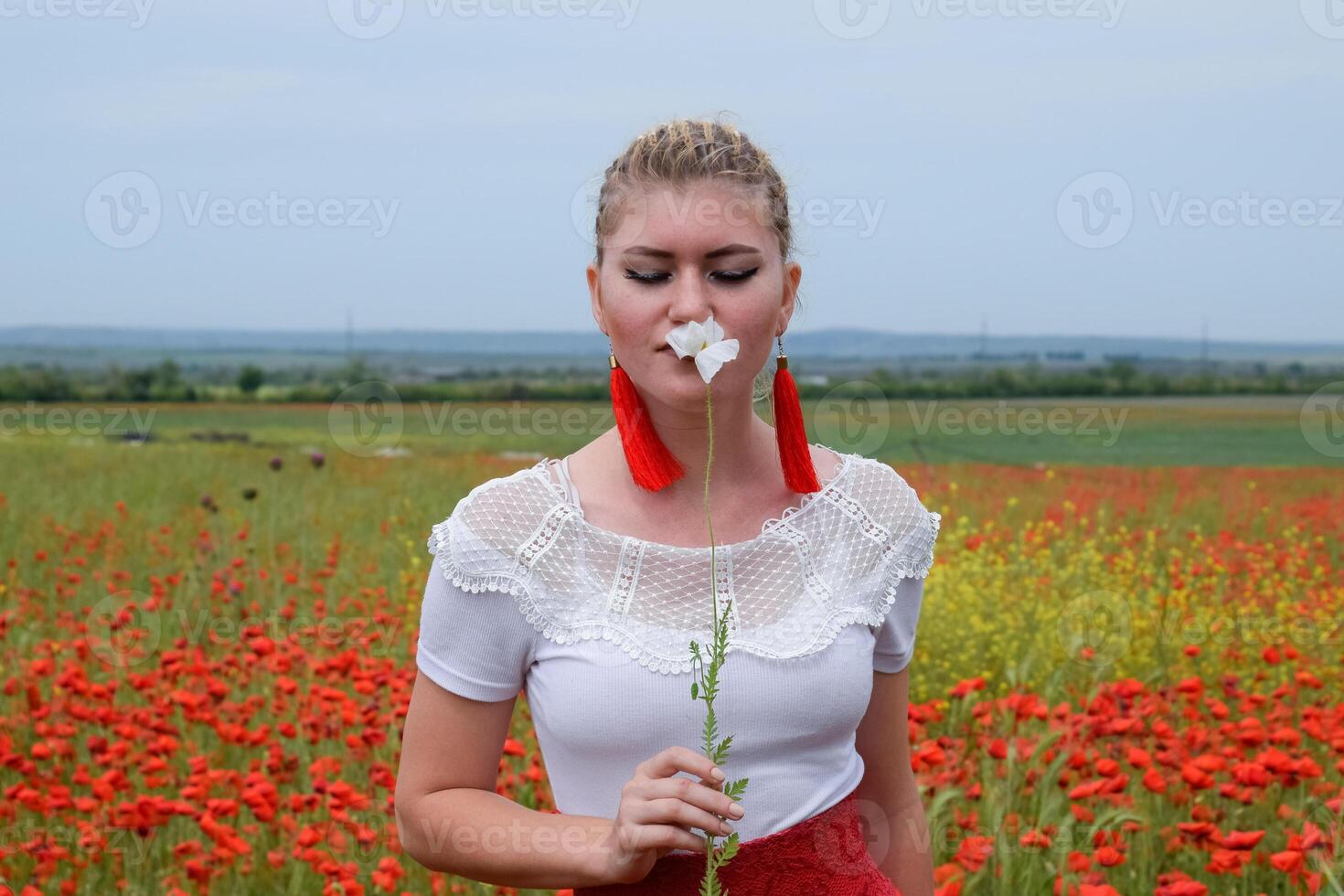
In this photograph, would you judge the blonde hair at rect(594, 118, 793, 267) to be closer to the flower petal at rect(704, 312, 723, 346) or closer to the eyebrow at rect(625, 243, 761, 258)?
the eyebrow at rect(625, 243, 761, 258)

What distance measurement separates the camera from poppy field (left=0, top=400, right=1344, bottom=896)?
3.28 meters

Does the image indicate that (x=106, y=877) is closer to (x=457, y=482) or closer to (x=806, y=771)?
(x=806, y=771)

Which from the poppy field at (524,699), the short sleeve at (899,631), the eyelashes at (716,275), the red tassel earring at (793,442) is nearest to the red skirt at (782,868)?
the short sleeve at (899,631)

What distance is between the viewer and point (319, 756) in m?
4.25

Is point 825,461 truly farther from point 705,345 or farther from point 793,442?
point 705,345

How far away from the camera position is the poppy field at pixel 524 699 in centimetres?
328

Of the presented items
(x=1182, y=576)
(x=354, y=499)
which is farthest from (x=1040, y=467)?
(x=354, y=499)

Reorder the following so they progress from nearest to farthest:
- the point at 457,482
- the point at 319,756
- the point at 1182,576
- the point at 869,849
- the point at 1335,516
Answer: the point at 869,849
the point at 319,756
the point at 1182,576
the point at 1335,516
the point at 457,482

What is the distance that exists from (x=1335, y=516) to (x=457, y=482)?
5.43m

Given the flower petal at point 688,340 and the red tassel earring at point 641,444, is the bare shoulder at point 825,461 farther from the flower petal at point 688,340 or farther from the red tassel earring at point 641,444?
the flower petal at point 688,340

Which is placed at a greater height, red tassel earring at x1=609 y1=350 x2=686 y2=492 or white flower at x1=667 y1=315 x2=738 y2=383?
white flower at x1=667 y1=315 x2=738 y2=383

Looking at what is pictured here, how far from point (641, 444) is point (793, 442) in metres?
0.25

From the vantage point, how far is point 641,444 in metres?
1.85

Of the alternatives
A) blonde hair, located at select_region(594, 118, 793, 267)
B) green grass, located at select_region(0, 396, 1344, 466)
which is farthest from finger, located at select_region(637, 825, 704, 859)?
green grass, located at select_region(0, 396, 1344, 466)
